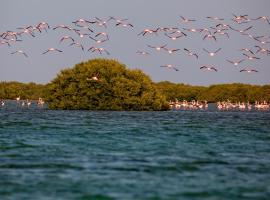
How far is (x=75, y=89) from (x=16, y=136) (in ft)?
206

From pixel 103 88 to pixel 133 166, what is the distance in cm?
8853

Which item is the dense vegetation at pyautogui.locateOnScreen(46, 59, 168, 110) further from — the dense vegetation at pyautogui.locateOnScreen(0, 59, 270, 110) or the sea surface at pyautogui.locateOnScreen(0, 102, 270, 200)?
the sea surface at pyautogui.locateOnScreen(0, 102, 270, 200)

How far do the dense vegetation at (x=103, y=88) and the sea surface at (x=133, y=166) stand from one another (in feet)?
186

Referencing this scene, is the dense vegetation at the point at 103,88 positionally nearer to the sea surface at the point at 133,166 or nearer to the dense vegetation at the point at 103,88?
the dense vegetation at the point at 103,88

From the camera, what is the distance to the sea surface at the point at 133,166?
34.7 meters

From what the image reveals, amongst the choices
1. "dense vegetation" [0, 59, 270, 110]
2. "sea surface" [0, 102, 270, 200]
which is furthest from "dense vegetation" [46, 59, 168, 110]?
"sea surface" [0, 102, 270, 200]

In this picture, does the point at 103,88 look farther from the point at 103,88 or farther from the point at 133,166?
the point at 133,166

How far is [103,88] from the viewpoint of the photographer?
13188 centimetres

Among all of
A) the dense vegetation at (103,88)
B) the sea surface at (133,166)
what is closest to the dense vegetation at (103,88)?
the dense vegetation at (103,88)

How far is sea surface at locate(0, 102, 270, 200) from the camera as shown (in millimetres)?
34719

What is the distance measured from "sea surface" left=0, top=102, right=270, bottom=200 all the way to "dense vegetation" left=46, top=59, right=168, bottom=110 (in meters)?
56.7

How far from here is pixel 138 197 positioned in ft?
109

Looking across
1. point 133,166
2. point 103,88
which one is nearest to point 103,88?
point 103,88

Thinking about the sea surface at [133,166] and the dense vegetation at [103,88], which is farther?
the dense vegetation at [103,88]
